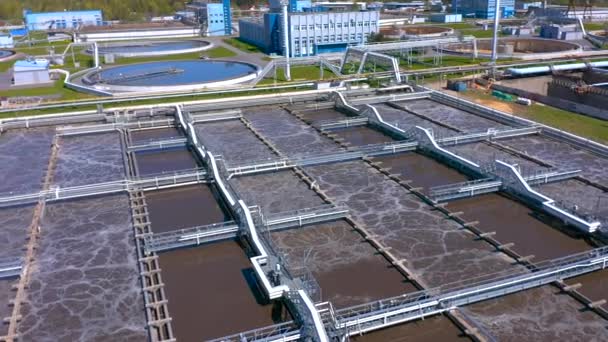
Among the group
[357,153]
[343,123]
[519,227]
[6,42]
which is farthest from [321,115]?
[6,42]

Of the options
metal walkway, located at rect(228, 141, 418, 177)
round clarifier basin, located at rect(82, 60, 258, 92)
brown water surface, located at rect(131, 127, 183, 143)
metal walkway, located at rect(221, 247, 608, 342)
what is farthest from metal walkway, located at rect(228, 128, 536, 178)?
round clarifier basin, located at rect(82, 60, 258, 92)

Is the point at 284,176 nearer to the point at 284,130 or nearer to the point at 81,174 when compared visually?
the point at 284,130

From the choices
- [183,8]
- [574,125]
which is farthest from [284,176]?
[183,8]

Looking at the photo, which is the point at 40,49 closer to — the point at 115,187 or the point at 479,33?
the point at 115,187

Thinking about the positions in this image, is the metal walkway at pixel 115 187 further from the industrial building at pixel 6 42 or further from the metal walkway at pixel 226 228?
the industrial building at pixel 6 42

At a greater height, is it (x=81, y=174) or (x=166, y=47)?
(x=166, y=47)

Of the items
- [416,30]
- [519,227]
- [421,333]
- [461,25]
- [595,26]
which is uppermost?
Result: [461,25]
